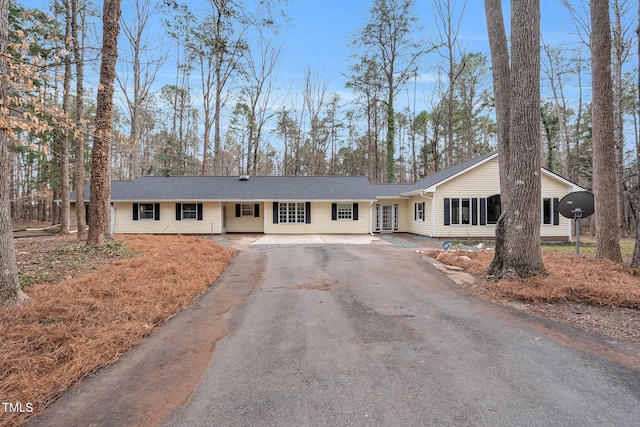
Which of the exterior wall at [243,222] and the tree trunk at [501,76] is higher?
the tree trunk at [501,76]

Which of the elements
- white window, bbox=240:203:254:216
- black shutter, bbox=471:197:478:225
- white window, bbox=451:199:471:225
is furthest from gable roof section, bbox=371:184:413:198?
white window, bbox=240:203:254:216

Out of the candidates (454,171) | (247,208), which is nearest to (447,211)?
(454,171)

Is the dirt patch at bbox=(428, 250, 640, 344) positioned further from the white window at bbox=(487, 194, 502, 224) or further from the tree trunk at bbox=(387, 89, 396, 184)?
the tree trunk at bbox=(387, 89, 396, 184)

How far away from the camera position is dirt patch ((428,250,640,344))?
383 centimetres

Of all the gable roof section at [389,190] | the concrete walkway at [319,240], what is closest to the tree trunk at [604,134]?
the concrete walkway at [319,240]

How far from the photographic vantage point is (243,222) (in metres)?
18.0

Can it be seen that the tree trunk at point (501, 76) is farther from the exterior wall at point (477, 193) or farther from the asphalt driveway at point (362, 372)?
the exterior wall at point (477, 193)

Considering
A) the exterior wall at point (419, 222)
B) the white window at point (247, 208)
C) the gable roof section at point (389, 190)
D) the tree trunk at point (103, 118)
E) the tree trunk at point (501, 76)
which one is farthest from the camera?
the gable roof section at point (389, 190)

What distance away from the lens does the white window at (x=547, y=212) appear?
48.8 feet

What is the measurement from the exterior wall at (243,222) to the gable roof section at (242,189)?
4.24 ft

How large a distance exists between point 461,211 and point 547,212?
13.9ft

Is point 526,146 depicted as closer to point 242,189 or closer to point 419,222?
point 419,222

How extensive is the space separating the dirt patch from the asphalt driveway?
17.6 inches

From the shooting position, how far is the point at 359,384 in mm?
2480
